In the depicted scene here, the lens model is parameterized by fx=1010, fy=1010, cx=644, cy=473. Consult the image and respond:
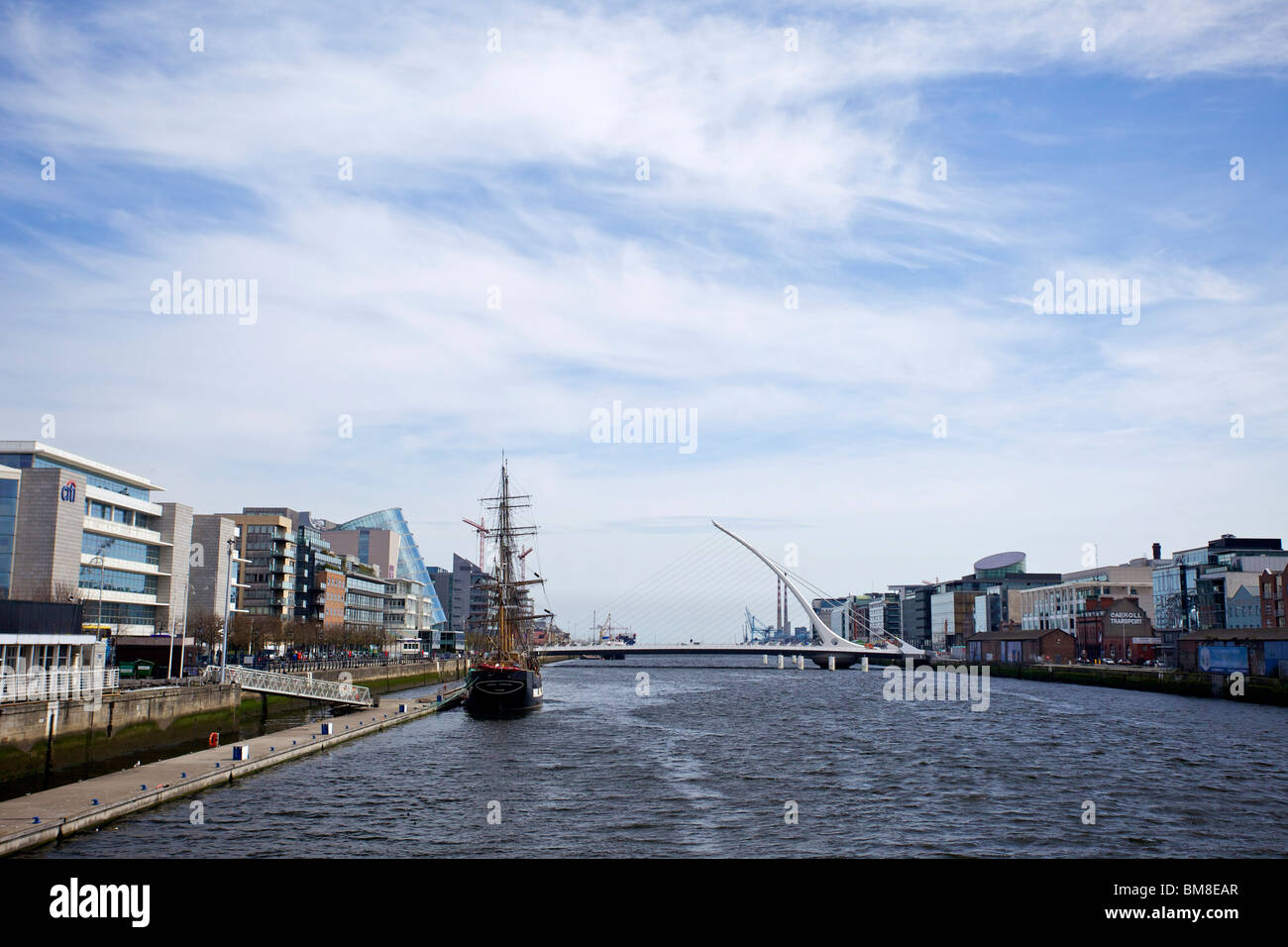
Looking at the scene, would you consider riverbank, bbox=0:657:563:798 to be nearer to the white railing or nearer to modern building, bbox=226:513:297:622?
the white railing

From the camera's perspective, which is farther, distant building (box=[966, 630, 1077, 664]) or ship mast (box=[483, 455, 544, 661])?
distant building (box=[966, 630, 1077, 664])

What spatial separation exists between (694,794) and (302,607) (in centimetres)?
12118

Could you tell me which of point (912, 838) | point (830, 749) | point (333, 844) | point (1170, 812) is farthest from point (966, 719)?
point (333, 844)

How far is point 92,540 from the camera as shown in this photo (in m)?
85.1

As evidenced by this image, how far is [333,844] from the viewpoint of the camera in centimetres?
2856

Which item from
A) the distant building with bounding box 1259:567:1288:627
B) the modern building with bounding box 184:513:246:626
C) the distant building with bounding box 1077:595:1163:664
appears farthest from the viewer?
the distant building with bounding box 1077:595:1163:664

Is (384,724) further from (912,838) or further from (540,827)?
(912,838)

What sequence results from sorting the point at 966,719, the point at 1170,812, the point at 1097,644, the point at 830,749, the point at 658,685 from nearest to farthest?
1. the point at 1170,812
2. the point at 830,749
3. the point at 966,719
4. the point at 658,685
5. the point at 1097,644

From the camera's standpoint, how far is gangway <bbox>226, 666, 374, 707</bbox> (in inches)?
2334

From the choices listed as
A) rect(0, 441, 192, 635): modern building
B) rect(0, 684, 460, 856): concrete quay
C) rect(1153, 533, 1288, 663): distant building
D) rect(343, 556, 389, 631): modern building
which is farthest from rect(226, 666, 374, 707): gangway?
rect(1153, 533, 1288, 663): distant building

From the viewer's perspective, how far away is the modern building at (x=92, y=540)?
7775 centimetres
